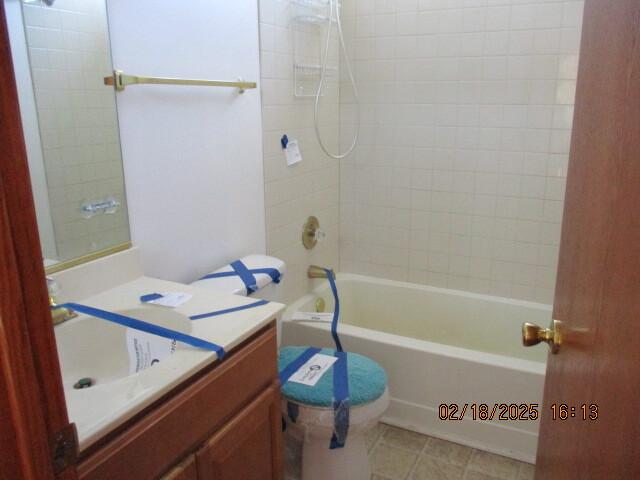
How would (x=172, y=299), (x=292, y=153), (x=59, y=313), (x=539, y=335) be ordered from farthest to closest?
(x=292, y=153) < (x=172, y=299) < (x=59, y=313) < (x=539, y=335)

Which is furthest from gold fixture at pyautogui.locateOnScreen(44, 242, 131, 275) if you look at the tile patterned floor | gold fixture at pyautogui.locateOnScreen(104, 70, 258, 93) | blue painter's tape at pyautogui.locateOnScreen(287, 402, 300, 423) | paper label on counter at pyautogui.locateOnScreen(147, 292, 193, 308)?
the tile patterned floor

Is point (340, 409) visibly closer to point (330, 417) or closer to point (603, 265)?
point (330, 417)

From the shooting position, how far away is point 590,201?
800 millimetres

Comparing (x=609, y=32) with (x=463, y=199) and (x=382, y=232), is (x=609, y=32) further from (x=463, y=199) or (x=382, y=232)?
(x=382, y=232)

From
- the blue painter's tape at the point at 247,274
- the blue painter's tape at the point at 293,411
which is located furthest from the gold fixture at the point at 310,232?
the blue painter's tape at the point at 293,411

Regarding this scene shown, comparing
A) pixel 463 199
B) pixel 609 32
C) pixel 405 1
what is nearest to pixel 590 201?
pixel 609 32

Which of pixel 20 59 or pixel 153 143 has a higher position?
pixel 20 59

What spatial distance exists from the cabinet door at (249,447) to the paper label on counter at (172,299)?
0.33 meters

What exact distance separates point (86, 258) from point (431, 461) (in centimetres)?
150

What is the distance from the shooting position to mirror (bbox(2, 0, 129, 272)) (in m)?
1.23

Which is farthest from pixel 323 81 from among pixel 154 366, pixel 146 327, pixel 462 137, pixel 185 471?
pixel 185 471

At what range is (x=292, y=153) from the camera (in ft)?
7.62

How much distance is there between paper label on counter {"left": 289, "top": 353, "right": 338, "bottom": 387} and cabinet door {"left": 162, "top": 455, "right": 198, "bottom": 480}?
2.08 feet

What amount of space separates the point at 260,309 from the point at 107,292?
0.47 m
